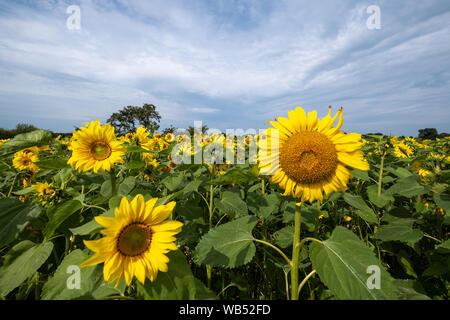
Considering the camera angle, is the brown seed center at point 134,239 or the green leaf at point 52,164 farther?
the green leaf at point 52,164

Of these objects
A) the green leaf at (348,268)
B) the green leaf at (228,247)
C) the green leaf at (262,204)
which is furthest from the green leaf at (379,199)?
the green leaf at (228,247)

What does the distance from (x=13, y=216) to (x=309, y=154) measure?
213 cm

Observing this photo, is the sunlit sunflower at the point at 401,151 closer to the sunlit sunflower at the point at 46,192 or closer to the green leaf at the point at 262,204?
the green leaf at the point at 262,204

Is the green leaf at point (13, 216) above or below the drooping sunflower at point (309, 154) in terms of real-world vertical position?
below

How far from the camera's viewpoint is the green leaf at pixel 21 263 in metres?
1.36

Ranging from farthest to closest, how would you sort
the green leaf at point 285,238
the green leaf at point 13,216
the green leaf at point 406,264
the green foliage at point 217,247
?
1. the green leaf at point 406,264
2. the green leaf at point 285,238
3. the green leaf at point 13,216
4. the green foliage at point 217,247

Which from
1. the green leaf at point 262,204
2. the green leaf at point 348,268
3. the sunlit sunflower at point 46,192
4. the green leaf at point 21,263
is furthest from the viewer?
the green leaf at point 262,204

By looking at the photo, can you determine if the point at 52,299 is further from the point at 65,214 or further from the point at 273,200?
the point at 273,200

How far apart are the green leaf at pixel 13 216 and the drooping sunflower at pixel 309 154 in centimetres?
170

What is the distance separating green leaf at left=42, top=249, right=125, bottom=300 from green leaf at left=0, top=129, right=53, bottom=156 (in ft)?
3.25

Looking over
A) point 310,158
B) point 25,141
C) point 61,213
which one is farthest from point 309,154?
point 25,141

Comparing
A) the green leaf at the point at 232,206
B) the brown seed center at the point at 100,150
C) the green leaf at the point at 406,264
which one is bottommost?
the green leaf at the point at 406,264

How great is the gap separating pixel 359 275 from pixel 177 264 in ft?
2.99
